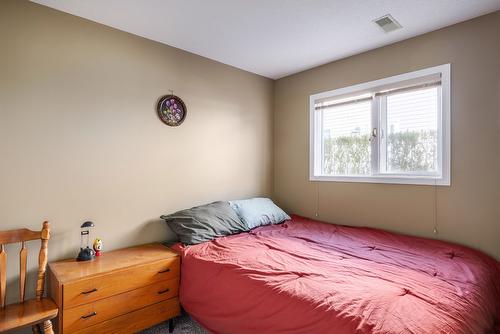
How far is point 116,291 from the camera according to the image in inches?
72.6

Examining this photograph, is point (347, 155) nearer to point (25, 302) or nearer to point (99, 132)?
point (99, 132)

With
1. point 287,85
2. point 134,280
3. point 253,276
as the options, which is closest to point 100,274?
point 134,280

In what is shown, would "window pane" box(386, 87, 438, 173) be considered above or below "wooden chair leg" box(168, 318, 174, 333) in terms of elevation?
above

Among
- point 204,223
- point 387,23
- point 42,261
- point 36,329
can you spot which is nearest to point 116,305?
point 36,329

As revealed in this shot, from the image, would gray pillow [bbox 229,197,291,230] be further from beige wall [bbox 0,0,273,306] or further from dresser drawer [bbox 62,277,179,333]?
dresser drawer [bbox 62,277,179,333]

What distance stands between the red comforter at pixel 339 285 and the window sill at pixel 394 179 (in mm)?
486

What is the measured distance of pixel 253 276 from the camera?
167 cm

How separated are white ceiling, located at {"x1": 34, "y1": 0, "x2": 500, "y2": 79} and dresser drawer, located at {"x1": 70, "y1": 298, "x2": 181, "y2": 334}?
2200 millimetres

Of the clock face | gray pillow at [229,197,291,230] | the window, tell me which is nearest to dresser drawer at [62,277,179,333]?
gray pillow at [229,197,291,230]

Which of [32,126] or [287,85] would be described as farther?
[287,85]

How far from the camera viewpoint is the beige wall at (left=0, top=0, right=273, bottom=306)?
6.21 feet

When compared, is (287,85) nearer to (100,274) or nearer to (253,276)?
(253,276)

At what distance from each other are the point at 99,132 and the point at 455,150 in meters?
2.88

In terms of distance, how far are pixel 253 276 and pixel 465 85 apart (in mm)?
2189
